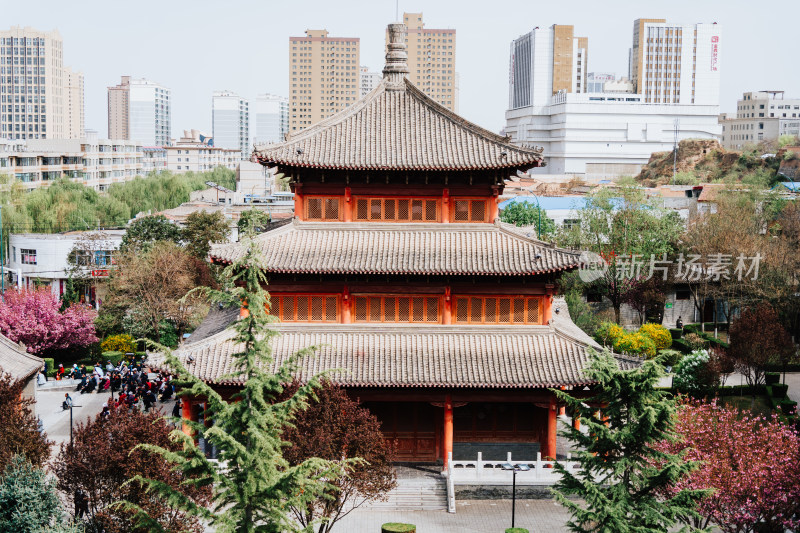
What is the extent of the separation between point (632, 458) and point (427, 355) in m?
11.9

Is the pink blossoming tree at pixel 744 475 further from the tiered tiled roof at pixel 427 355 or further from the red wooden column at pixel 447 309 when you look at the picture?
the red wooden column at pixel 447 309

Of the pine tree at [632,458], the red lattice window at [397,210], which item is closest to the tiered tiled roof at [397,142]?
the red lattice window at [397,210]

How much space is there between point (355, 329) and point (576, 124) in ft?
413

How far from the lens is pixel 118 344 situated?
53.7 metres

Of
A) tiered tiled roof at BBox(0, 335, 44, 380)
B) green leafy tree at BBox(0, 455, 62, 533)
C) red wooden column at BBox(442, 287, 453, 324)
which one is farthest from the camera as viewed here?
tiered tiled roof at BBox(0, 335, 44, 380)

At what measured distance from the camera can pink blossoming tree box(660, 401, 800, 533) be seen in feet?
82.8

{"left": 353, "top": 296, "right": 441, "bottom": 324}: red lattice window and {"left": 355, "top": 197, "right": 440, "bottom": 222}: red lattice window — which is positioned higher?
{"left": 355, "top": 197, "right": 440, "bottom": 222}: red lattice window

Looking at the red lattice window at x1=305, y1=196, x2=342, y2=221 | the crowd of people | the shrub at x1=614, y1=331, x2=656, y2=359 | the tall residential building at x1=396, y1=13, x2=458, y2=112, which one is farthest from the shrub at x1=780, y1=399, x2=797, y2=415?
the tall residential building at x1=396, y1=13, x2=458, y2=112

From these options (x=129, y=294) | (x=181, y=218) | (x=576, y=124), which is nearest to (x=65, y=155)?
(x=181, y=218)

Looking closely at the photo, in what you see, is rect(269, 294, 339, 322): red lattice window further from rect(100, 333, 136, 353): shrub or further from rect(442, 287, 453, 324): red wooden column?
rect(100, 333, 136, 353): shrub

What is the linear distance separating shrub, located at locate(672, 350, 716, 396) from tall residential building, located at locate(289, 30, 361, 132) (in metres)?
152

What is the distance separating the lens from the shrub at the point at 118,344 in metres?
53.7

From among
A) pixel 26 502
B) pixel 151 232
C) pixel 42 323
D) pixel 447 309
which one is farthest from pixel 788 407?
pixel 151 232

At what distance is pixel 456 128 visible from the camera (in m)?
34.5
